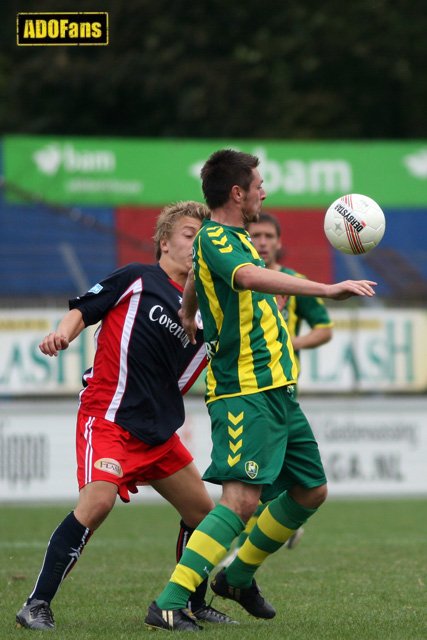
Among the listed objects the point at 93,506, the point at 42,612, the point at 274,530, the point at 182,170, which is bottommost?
the point at 42,612

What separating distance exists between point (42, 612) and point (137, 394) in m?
1.05

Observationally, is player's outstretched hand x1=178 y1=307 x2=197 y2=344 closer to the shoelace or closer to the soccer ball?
the soccer ball

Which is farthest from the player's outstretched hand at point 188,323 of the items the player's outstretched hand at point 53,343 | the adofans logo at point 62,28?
the adofans logo at point 62,28

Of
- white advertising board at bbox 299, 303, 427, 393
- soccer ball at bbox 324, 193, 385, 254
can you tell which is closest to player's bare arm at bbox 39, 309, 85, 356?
soccer ball at bbox 324, 193, 385, 254

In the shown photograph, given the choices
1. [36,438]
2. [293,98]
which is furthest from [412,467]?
[293,98]

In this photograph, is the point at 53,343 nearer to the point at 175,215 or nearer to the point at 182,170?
the point at 175,215

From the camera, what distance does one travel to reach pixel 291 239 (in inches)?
833

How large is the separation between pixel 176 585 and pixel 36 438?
9.21 m

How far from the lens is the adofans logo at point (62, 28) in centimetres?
741

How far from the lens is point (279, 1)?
94.5 feet

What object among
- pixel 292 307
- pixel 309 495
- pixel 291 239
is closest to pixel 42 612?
pixel 309 495

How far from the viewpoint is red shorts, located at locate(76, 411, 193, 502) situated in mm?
5645

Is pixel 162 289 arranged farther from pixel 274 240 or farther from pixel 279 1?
pixel 279 1

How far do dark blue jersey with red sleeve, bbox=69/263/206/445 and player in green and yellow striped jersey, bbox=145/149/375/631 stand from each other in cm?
32
